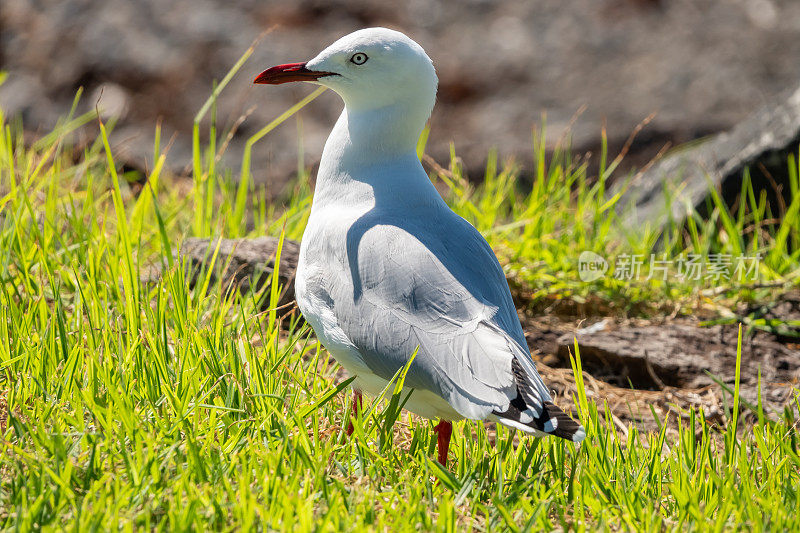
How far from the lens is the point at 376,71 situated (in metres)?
2.56

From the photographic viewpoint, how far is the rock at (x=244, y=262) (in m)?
3.21

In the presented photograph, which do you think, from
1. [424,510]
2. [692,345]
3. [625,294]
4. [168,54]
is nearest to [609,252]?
[625,294]

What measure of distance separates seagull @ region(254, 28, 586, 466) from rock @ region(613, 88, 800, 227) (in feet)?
6.45

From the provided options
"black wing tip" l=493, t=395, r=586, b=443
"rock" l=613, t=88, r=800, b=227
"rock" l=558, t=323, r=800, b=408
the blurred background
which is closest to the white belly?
"black wing tip" l=493, t=395, r=586, b=443

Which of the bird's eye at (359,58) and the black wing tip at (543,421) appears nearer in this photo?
the black wing tip at (543,421)

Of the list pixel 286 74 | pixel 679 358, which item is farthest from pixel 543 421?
pixel 679 358

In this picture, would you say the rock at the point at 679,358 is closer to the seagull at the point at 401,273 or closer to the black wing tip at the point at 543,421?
the seagull at the point at 401,273

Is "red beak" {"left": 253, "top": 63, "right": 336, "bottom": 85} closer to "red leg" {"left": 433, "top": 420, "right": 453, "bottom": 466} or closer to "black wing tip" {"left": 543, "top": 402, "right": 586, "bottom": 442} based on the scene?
"red leg" {"left": 433, "top": 420, "right": 453, "bottom": 466}

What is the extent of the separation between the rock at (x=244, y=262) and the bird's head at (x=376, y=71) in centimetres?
82

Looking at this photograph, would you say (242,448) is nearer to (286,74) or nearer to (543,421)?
(543,421)

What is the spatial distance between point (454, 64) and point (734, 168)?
1910mm

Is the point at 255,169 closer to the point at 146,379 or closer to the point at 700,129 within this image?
the point at 700,129

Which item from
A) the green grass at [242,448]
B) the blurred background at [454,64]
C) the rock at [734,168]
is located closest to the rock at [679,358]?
the green grass at [242,448]

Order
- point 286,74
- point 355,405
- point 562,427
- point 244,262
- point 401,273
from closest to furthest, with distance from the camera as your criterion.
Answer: point 562,427 → point 401,273 → point 355,405 → point 286,74 → point 244,262
